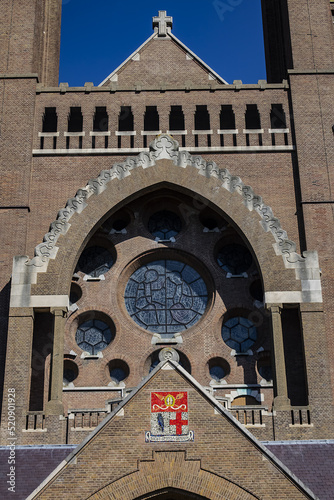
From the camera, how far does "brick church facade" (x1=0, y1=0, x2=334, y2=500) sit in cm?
2423

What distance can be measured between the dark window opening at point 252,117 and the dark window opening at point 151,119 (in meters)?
3.45

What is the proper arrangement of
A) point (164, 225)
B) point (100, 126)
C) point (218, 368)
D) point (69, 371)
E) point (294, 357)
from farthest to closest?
point (100, 126) → point (164, 225) → point (218, 368) → point (69, 371) → point (294, 357)

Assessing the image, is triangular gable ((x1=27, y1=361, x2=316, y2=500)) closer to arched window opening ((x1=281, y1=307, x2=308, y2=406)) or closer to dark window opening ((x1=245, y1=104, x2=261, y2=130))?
arched window opening ((x1=281, y1=307, x2=308, y2=406))

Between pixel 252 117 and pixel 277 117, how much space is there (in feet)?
3.19

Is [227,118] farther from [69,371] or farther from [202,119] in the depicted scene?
[69,371]

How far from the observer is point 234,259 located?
29.5 m

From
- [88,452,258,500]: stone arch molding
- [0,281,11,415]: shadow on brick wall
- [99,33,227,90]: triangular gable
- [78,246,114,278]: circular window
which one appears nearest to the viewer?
[88,452,258,500]: stone arch molding

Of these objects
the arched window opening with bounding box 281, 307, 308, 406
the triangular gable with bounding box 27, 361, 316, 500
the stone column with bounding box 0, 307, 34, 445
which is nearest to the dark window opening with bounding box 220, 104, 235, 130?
the arched window opening with bounding box 281, 307, 308, 406

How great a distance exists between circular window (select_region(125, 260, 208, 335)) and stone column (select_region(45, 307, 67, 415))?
10.6 ft

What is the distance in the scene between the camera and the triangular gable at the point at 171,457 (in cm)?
2066

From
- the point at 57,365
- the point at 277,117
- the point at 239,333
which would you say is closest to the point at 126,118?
the point at 277,117

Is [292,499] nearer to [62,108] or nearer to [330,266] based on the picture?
[330,266]

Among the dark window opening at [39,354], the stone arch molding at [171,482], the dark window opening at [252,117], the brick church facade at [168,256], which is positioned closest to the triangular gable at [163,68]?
the brick church facade at [168,256]

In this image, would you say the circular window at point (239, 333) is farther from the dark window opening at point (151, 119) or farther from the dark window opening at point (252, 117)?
the dark window opening at point (151, 119)
